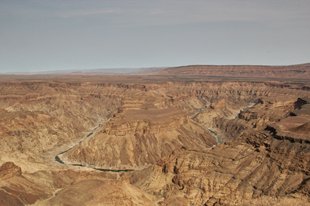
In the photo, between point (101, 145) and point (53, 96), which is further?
point (53, 96)

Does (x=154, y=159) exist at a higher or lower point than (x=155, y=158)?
lower

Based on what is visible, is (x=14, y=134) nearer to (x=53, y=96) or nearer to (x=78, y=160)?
(x=78, y=160)

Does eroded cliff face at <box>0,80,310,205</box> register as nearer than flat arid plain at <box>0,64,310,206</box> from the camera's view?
No

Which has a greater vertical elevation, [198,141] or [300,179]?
[300,179]

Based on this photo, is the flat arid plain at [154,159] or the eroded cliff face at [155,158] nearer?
the flat arid plain at [154,159]

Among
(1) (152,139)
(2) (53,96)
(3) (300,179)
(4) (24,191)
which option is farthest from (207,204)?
(2) (53,96)

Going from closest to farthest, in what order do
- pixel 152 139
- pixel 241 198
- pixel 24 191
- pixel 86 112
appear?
pixel 241 198, pixel 24 191, pixel 152 139, pixel 86 112

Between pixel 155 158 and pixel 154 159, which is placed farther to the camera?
pixel 155 158

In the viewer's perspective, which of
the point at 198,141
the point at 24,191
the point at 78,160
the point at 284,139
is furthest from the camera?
the point at 198,141
